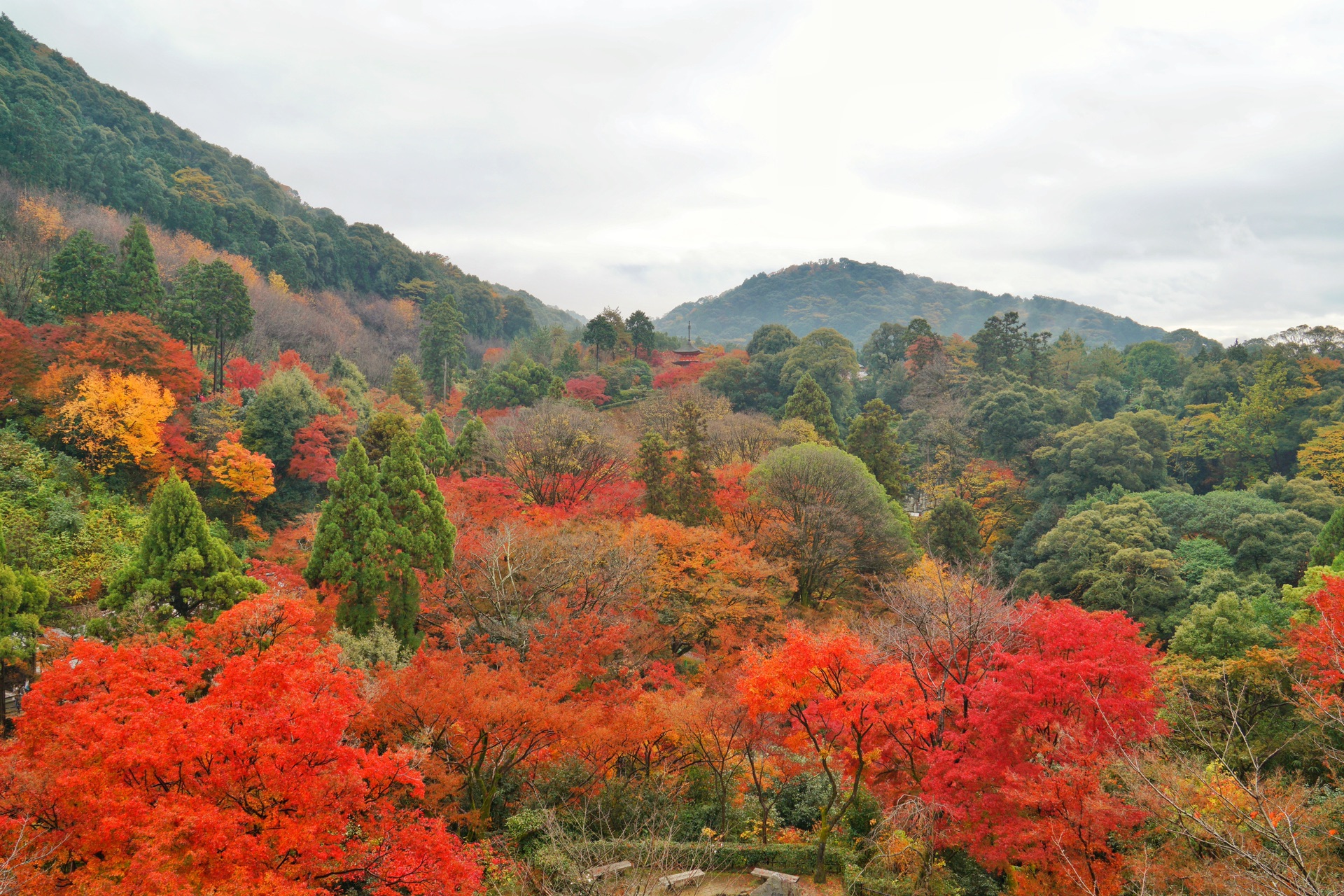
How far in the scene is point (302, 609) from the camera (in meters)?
12.9

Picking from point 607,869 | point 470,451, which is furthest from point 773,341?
point 607,869

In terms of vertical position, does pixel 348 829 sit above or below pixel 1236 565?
below

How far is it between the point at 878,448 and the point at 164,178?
55.0m

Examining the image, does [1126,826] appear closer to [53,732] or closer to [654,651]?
[654,651]

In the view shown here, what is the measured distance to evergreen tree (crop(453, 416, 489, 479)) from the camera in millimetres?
30531

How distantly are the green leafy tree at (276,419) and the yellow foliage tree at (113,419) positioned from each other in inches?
159

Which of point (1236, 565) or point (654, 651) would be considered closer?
point (654, 651)

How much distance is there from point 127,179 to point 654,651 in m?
53.0

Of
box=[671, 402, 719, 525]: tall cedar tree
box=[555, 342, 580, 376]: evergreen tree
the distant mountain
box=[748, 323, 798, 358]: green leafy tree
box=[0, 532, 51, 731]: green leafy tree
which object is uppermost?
the distant mountain

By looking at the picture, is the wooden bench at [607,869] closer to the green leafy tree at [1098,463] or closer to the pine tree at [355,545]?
the pine tree at [355,545]

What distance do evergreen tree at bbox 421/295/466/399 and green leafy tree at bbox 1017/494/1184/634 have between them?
136 feet

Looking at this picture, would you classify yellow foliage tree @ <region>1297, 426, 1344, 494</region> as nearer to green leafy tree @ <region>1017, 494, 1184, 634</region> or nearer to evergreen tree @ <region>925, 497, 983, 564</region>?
green leafy tree @ <region>1017, 494, 1184, 634</region>

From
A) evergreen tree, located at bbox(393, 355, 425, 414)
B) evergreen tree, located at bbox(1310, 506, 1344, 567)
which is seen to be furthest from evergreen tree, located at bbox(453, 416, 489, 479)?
evergreen tree, located at bbox(1310, 506, 1344, 567)

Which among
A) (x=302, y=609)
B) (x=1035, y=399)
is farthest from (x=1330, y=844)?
(x=1035, y=399)
